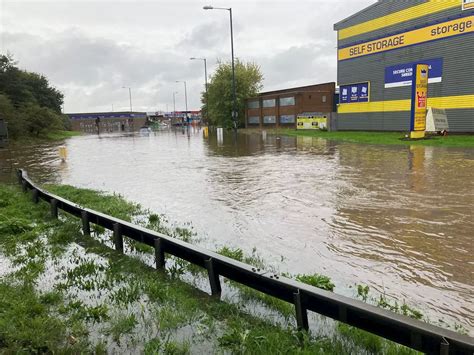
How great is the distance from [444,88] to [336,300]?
30.9 meters

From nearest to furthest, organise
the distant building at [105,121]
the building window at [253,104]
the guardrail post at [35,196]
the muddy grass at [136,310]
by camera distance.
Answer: the muddy grass at [136,310], the guardrail post at [35,196], the building window at [253,104], the distant building at [105,121]

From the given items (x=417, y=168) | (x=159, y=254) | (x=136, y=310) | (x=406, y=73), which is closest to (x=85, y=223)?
(x=159, y=254)

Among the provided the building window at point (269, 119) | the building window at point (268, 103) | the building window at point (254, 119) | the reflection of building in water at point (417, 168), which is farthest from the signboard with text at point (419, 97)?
the building window at point (254, 119)

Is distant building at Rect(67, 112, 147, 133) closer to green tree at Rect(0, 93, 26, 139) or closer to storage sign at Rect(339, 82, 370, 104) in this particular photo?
green tree at Rect(0, 93, 26, 139)

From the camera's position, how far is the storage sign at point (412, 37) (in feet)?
91.7

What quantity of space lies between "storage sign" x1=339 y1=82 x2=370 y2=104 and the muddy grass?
113ft

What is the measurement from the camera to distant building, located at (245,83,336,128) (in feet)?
180

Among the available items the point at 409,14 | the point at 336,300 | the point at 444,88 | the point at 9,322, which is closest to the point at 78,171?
the point at 9,322

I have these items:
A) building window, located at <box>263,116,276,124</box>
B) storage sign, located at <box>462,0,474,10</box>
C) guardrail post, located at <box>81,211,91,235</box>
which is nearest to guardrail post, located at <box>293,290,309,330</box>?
guardrail post, located at <box>81,211,91,235</box>

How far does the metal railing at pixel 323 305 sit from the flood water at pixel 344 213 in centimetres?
122

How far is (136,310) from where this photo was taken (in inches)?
162

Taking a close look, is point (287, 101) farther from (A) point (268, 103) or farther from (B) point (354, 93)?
(B) point (354, 93)

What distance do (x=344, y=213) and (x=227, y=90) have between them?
5556cm

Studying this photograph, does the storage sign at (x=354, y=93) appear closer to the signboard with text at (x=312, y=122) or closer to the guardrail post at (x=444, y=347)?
the signboard with text at (x=312, y=122)
